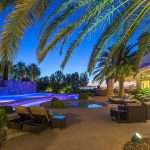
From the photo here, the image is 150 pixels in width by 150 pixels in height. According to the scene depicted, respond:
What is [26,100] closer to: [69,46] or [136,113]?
[136,113]

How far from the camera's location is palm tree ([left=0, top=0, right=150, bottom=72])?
452 cm

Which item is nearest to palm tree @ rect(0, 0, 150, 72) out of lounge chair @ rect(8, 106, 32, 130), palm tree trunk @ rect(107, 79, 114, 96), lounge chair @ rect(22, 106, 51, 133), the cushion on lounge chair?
the cushion on lounge chair

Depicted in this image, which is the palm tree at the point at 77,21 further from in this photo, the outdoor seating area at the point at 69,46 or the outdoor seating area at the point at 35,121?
the outdoor seating area at the point at 35,121

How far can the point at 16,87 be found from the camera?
33875 millimetres

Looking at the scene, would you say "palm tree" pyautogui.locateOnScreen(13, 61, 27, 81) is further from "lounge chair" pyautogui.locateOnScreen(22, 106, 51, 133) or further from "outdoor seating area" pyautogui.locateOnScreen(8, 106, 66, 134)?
"lounge chair" pyautogui.locateOnScreen(22, 106, 51, 133)

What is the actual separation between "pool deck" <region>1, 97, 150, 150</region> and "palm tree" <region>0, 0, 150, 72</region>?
2.47 metres

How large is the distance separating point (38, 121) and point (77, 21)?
14.4 ft

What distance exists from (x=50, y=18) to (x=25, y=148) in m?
3.69

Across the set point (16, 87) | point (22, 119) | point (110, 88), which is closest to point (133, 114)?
point (22, 119)

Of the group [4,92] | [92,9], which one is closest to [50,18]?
[92,9]

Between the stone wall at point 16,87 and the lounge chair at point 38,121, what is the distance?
23.5 m

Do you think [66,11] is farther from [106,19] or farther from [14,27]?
[14,27]

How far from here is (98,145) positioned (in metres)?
6.71

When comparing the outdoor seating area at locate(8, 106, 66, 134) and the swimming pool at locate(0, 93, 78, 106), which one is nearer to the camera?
the outdoor seating area at locate(8, 106, 66, 134)
